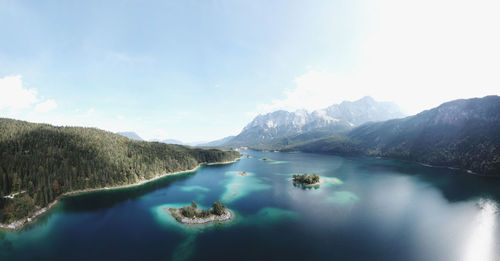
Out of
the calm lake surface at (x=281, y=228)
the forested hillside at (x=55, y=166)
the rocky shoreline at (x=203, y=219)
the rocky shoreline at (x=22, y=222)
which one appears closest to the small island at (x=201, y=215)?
the rocky shoreline at (x=203, y=219)

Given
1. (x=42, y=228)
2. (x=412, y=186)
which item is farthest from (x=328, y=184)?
(x=42, y=228)

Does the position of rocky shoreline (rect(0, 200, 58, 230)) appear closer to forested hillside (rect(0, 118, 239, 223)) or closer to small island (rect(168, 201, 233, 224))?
forested hillside (rect(0, 118, 239, 223))

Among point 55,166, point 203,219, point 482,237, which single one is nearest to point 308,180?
point 482,237

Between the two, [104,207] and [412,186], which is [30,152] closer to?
[104,207]

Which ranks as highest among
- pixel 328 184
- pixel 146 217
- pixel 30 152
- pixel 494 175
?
pixel 30 152

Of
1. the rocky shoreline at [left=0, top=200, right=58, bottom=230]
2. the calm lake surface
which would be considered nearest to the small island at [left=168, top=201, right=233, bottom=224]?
the calm lake surface

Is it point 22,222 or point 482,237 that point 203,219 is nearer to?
point 22,222
